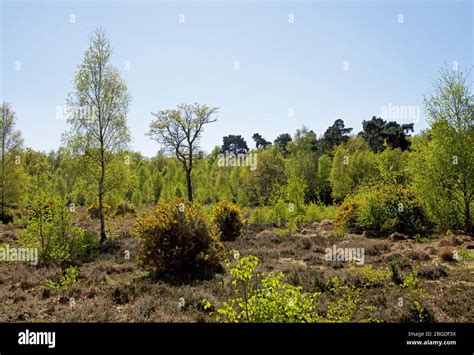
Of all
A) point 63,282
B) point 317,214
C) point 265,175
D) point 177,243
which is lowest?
point 317,214

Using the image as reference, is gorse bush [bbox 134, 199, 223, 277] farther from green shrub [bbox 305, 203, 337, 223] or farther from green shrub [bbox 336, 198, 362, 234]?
green shrub [bbox 305, 203, 337, 223]

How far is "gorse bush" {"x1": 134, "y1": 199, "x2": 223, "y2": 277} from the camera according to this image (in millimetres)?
11164

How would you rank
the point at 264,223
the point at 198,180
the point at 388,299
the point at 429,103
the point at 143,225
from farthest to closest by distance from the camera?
the point at 198,180 → the point at 264,223 → the point at 429,103 → the point at 143,225 → the point at 388,299

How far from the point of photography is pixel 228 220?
20.4 m

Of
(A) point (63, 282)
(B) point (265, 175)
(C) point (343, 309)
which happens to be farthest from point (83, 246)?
(B) point (265, 175)

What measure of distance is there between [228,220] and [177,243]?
9.18 meters

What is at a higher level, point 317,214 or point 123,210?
point 317,214

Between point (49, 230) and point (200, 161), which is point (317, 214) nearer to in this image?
point (200, 161)

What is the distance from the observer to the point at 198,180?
48500 millimetres

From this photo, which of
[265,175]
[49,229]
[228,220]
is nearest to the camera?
[49,229]

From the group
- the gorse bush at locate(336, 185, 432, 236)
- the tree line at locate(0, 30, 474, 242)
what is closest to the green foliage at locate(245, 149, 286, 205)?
the tree line at locate(0, 30, 474, 242)
